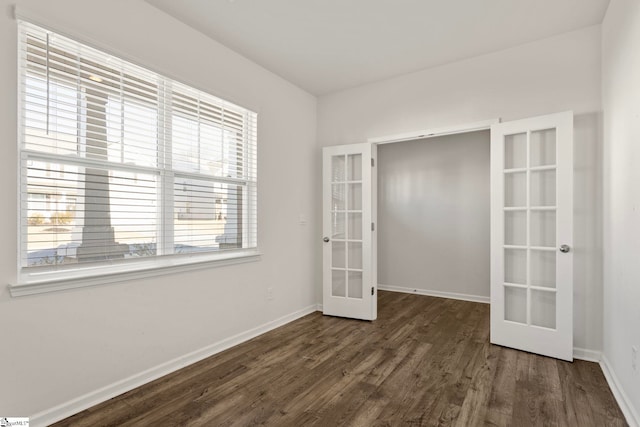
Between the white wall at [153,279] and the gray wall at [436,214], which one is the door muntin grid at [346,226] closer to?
the white wall at [153,279]

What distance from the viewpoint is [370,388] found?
2.37 metres

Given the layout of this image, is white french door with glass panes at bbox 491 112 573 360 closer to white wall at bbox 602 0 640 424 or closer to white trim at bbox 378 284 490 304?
white wall at bbox 602 0 640 424

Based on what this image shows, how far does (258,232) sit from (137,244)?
1.26 meters

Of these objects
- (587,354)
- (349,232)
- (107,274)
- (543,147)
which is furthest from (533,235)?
(107,274)

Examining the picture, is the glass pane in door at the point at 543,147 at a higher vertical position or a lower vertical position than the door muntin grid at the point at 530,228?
higher

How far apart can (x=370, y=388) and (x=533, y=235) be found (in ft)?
6.56

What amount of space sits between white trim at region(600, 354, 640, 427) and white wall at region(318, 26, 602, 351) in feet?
0.84

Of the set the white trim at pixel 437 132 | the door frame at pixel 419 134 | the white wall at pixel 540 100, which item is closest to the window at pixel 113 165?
the door frame at pixel 419 134

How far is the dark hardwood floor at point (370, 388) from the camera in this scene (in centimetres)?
202

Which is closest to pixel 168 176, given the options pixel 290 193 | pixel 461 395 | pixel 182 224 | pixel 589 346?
pixel 182 224

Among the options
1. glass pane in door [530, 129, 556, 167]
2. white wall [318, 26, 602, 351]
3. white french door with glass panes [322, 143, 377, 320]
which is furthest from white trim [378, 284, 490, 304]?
glass pane in door [530, 129, 556, 167]

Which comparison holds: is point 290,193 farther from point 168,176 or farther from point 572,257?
point 572,257

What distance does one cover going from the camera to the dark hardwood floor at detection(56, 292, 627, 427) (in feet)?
6.64

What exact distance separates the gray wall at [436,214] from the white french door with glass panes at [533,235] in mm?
1772
